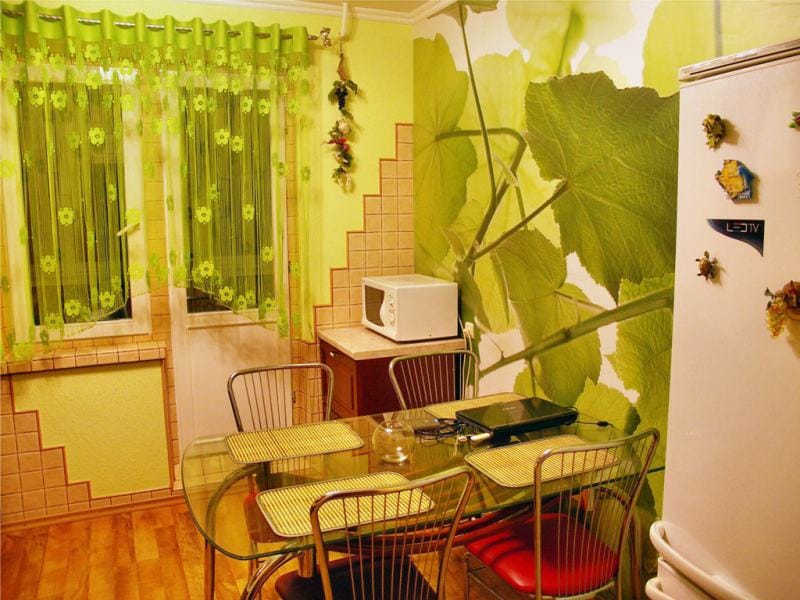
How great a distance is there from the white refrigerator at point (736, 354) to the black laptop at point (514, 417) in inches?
27.3

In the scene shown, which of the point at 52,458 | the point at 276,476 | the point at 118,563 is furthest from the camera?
the point at 52,458

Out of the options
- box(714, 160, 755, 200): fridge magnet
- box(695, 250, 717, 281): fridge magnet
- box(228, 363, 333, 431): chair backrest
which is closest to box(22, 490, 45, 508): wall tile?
box(228, 363, 333, 431): chair backrest

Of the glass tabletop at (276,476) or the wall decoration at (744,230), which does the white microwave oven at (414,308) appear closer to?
the glass tabletop at (276,476)

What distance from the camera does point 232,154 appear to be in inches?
135

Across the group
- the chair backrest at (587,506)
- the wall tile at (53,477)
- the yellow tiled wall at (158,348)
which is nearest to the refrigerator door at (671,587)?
the chair backrest at (587,506)

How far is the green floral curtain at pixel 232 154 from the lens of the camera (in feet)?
10.9

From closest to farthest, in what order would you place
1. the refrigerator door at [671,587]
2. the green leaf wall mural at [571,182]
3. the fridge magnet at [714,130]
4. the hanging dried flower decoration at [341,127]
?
the fridge magnet at [714,130], the refrigerator door at [671,587], the green leaf wall mural at [571,182], the hanging dried flower decoration at [341,127]

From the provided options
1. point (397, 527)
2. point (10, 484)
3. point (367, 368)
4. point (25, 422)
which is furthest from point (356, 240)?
point (397, 527)

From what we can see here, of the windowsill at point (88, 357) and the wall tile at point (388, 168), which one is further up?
the wall tile at point (388, 168)

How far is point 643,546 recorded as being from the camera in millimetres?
2531

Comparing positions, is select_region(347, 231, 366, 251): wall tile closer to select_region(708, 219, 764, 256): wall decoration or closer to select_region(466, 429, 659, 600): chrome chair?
select_region(466, 429, 659, 600): chrome chair

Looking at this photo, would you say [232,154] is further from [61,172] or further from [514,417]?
[514,417]

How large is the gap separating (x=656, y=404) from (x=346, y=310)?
193 centimetres

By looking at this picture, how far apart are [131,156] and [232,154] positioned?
1.53ft
